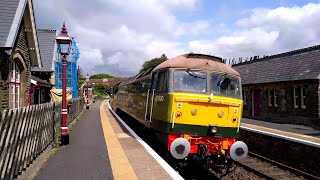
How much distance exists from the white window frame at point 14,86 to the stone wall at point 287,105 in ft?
52.1

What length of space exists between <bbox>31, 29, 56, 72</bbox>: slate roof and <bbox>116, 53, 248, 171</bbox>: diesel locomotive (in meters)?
18.1

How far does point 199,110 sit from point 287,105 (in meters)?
16.7

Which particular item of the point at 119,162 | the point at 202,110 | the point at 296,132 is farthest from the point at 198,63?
the point at 296,132

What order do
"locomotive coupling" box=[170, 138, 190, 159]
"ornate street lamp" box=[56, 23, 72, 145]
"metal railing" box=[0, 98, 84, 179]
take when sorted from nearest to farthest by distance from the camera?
"metal railing" box=[0, 98, 84, 179]
"locomotive coupling" box=[170, 138, 190, 159]
"ornate street lamp" box=[56, 23, 72, 145]

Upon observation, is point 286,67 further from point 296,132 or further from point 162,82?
point 162,82

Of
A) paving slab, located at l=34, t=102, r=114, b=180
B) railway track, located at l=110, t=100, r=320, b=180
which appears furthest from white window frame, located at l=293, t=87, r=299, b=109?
paving slab, located at l=34, t=102, r=114, b=180

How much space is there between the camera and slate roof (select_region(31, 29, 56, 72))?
2712 centimetres

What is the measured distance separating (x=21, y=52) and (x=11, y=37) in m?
3.23

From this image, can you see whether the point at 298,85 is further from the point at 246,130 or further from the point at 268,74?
the point at 246,130

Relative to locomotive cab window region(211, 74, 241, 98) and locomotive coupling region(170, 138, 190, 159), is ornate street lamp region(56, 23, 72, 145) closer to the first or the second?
locomotive coupling region(170, 138, 190, 159)

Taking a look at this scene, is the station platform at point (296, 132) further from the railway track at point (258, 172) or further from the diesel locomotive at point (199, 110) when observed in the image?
the diesel locomotive at point (199, 110)

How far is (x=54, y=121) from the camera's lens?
11953 mm

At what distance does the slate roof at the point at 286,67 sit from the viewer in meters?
23.3

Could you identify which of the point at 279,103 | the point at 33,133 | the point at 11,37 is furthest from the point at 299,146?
the point at 279,103
